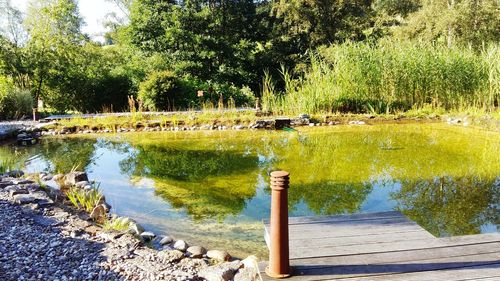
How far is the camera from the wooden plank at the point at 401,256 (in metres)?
2.40

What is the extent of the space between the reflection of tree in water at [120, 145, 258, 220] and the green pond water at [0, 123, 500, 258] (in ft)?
0.05

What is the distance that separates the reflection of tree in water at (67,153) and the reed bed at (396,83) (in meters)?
5.12

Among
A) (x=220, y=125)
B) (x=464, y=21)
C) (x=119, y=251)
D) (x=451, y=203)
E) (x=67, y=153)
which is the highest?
(x=464, y=21)

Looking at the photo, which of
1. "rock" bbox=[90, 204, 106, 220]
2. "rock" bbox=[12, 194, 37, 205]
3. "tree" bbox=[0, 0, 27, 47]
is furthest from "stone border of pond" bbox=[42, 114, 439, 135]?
"tree" bbox=[0, 0, 27, 47]

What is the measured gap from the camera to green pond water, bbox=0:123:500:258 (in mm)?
4141

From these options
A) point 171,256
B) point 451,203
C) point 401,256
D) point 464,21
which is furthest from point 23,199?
point 464,21

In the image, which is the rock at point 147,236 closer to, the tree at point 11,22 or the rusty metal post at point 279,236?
the rusty metal post at point 279,236

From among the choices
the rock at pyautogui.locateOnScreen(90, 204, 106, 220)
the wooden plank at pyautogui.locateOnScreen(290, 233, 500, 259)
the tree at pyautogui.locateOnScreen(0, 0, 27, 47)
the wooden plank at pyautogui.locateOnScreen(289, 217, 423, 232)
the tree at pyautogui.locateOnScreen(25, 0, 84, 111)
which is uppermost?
the tree at pyautogui.locateOnScreen(0, 0, 27, 47)

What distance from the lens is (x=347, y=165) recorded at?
247 inches

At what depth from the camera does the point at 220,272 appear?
2.76 metres

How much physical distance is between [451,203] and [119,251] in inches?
140

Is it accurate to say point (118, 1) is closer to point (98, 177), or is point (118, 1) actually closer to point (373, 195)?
point (98, 177)

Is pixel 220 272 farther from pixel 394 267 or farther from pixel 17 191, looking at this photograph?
pixel 17 191

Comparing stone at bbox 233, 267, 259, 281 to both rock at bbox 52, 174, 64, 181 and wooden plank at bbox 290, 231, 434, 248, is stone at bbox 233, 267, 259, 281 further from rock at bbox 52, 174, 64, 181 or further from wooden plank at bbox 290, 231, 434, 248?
A: rock at bbox 52, 174, 64, 181
